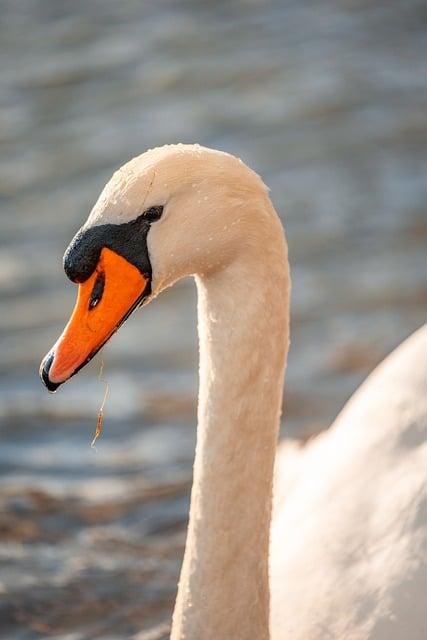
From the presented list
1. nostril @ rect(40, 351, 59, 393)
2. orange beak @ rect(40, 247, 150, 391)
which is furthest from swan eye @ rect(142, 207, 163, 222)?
nostril @ rect(40, 351, 59, 393)

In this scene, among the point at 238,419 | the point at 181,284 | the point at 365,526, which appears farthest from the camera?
the point at 181,284

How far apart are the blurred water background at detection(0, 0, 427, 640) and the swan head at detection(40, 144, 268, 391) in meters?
1.91

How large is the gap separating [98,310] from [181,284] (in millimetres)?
3991

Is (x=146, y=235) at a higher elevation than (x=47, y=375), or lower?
higher

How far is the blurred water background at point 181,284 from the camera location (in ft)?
18.1

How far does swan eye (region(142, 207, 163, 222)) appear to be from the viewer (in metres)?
3.26

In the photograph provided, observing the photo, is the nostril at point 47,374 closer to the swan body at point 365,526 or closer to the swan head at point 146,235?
the swan head at point 146,235

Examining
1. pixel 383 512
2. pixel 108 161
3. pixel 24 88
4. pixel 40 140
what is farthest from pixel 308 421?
pixel 24 88

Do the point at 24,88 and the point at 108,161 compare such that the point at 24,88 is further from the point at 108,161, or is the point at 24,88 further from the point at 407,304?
the point at 407,304

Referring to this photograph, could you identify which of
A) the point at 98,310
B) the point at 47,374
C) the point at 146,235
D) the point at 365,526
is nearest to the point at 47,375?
the point at 47,374

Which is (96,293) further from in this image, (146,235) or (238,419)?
(238,419)

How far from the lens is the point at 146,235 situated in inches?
129

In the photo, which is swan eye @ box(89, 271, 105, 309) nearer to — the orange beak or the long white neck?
the orange beak

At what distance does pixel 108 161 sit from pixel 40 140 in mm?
569
